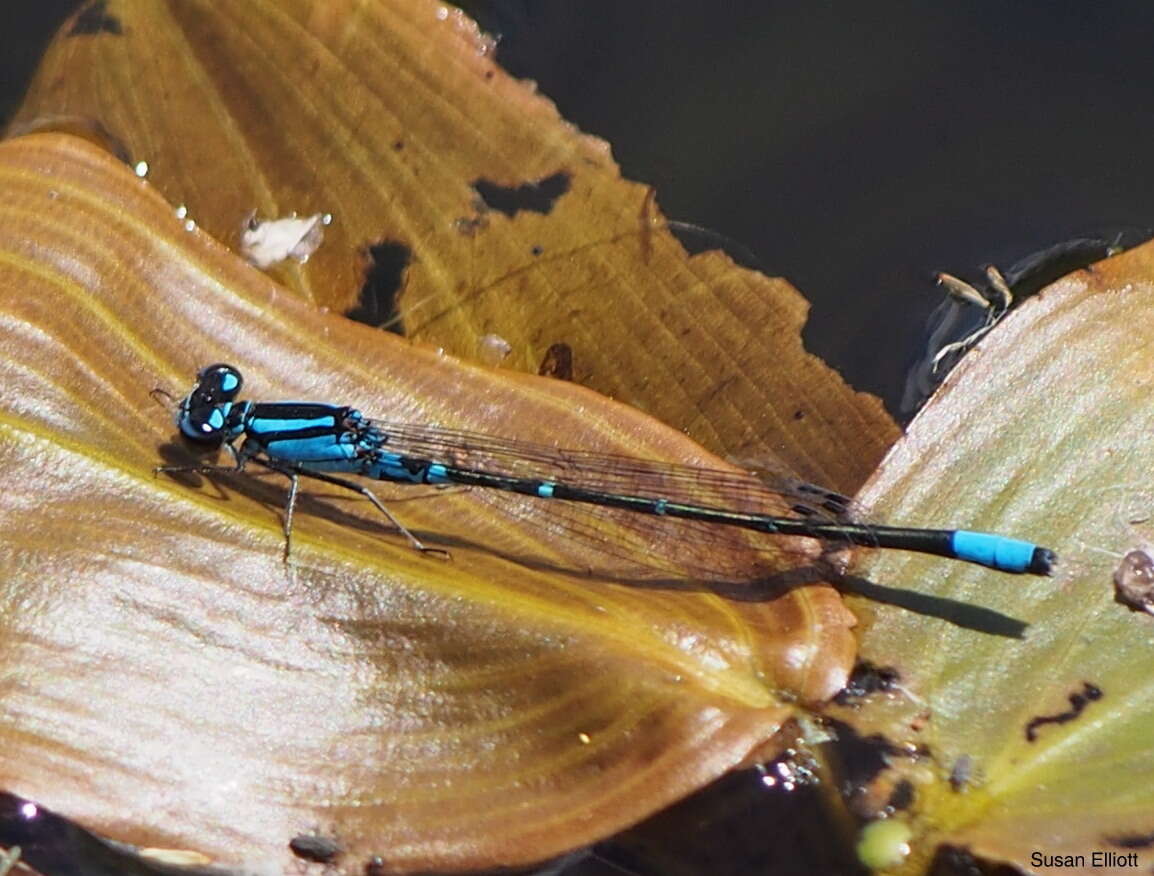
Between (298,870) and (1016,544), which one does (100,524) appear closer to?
(298,870)

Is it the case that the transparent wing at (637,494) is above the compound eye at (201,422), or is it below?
above

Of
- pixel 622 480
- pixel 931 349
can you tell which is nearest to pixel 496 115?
pixel 622 480

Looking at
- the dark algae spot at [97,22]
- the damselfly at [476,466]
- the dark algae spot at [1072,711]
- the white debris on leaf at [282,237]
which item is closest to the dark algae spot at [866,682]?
the dark algae spot at [1072,711]

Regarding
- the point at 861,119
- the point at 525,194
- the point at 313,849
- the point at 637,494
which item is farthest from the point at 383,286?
the point at 861,119

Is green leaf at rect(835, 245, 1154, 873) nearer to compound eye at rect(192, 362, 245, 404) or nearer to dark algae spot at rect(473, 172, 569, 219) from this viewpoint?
dark algae spot at rect(473, 172, 569, 219)

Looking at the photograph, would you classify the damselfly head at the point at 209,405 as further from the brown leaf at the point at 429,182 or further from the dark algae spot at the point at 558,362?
the dark algae spot at the point at 558,362

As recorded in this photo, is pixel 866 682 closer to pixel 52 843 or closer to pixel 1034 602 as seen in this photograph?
pixel 1034 602
